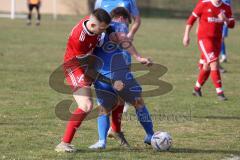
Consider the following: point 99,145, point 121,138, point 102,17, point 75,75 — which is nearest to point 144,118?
point 121,138

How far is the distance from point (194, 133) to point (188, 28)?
347 centimetres

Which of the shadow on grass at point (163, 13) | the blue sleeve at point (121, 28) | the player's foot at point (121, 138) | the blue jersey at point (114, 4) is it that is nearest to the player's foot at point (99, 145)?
the player's foot at point (121, 138)

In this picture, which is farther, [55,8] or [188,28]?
[55,8]

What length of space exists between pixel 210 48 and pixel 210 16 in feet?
1.95

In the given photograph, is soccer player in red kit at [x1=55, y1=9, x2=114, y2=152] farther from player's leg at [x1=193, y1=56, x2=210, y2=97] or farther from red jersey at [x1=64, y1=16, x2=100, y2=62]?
player's leg at [x1=193, y1=56, x2=210, y2=97]

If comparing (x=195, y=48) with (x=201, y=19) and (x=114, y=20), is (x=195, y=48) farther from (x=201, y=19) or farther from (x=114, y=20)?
(x=114, y=20)

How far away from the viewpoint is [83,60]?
7.41 metres

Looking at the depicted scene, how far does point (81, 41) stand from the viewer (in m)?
7.14

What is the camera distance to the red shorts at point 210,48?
11812mm

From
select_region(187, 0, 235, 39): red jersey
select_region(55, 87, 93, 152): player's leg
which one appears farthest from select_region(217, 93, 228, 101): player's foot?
select_region(55, 87, 93, 152): player's leg

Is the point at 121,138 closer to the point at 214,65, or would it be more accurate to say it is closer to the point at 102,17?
the point at 102,17

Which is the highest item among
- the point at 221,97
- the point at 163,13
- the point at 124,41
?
the point at 124,41

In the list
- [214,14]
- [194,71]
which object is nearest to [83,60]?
[214,14]

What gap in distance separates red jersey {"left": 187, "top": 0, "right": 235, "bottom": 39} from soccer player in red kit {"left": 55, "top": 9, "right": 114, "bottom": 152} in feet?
16.2
